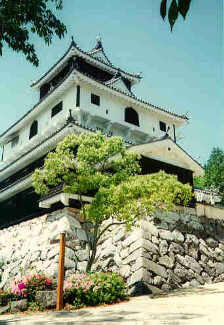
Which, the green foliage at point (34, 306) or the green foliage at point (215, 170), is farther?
the green foliage at point (215, 170)

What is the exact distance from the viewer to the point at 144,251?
11.5 metres

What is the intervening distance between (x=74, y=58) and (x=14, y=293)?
61.6 ft

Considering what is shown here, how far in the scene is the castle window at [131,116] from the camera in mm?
24094

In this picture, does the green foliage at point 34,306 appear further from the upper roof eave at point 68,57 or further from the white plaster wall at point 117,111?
the upper roof eave at point 68,57

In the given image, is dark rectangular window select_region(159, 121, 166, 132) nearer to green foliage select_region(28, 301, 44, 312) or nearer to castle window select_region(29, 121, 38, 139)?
castle window select_region(29, 121, 38, 139)

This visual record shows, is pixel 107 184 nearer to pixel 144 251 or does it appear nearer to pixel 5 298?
pixel 144 251

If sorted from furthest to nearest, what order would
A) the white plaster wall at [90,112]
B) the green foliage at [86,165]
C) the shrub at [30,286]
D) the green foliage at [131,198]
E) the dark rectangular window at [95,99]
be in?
the dark rectangular window at [95,99] → the white plaster wall at [90,112] → the green foliage at [86,165] → the green foliage at [131,198] → the shrub at [30,286]

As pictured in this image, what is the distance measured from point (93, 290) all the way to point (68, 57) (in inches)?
773

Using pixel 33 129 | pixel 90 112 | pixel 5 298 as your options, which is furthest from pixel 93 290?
pixel 33 129

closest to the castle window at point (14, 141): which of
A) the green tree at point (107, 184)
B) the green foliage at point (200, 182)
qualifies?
the green tree at point (107, 184)

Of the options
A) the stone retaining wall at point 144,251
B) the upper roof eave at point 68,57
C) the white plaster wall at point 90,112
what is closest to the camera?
the stone retaining wall at point 144,251

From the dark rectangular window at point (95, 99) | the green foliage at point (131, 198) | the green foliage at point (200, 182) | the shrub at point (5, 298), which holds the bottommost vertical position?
the shrub at point (5, 298)

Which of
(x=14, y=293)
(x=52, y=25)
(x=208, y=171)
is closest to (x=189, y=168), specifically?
(x=14, y=293)

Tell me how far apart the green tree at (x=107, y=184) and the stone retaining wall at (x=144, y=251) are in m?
1.32
